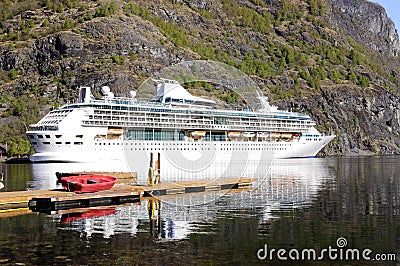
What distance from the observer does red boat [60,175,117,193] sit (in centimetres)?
4000

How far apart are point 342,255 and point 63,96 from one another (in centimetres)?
13273

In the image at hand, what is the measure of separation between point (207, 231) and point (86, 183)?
14417mm

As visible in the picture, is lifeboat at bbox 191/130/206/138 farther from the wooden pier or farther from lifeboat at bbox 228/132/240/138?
the wooden pier

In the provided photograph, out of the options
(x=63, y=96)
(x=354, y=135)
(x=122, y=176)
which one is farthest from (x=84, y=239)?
(x=354, y=135)

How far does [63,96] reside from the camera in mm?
149500

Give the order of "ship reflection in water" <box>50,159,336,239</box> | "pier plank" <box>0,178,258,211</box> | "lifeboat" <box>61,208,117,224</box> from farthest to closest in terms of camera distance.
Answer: "pier plank" <box>0,178,258,211</box>, "lifeboat" <box>61,208,117,224</box>, "ship reflection in water" <box>50,159,336,239</box>

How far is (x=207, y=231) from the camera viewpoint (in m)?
29.6

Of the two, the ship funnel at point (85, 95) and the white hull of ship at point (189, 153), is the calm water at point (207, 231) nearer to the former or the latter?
the white hull of ship at point (189, 153)

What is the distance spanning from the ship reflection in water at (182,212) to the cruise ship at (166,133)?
145 feet

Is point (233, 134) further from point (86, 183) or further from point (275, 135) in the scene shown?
point (86, 183)

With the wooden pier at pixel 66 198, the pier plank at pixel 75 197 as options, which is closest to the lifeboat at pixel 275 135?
the pier plank at pixel 75 197

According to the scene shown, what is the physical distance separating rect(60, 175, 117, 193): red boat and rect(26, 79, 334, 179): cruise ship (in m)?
47.2

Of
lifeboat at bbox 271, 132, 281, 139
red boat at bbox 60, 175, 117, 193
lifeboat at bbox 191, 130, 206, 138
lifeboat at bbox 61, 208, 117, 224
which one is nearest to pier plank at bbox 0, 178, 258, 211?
red boat at bbox 60, 175, 117, 193

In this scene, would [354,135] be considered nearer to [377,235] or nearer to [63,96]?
[63,96]
